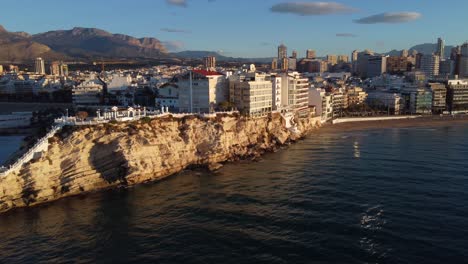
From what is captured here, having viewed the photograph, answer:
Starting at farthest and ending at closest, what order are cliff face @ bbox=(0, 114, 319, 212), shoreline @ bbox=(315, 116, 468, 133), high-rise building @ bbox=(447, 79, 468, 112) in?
high-rise building @ bbox=(447, 79, 468, 112) → shoreline @ bbox=(315, 116, 468, 133) → cliff face @ bbox=(0, 114, 319, 212)

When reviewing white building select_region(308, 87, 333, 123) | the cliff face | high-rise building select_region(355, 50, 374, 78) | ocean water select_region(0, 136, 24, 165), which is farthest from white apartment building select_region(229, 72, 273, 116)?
high-rise building select_region(355, 50, 374, 78)

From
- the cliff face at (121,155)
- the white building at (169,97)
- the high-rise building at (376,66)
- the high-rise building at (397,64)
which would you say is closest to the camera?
the cliff face at (121,155)

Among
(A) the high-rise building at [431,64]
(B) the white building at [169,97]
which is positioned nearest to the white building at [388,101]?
(B) the white building at [169,97]

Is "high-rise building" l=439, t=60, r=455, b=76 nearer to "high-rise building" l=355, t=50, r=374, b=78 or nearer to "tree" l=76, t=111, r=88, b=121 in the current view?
"high-rise building" l=355, t=50, r=374, b=78

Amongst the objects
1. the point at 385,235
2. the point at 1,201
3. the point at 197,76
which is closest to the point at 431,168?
the point at 385,235

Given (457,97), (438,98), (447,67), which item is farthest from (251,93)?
(447,67)

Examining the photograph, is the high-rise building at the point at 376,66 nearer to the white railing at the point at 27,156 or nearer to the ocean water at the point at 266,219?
the ocean water at the point at 266,219
